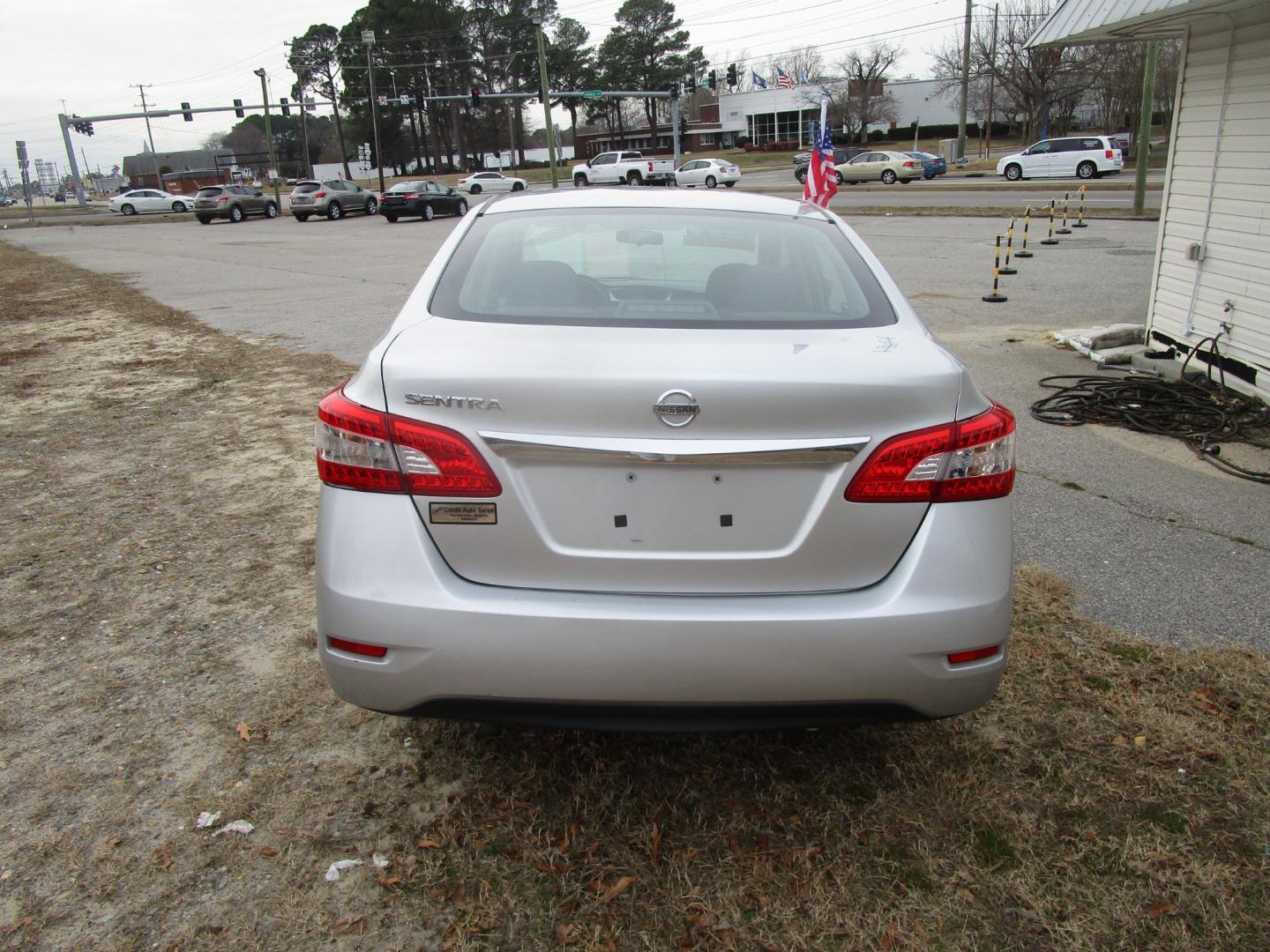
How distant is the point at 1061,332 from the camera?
9.88 metres

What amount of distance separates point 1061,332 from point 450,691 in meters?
9.19

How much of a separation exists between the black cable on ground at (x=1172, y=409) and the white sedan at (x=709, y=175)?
3961 cm

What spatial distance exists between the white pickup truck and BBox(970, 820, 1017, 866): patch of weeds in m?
44.7

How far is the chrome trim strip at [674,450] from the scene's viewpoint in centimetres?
224

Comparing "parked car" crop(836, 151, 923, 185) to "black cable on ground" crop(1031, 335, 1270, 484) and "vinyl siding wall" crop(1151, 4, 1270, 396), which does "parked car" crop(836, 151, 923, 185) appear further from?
"black cable on ground" crop(1031, 335, 1270, 484)

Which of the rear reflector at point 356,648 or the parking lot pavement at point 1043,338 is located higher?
the rear reflector at point 356,648

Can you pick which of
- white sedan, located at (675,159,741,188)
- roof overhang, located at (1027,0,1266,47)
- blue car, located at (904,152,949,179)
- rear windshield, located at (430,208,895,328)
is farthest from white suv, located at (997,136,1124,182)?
rear windshield, located at (430,208,895,328)

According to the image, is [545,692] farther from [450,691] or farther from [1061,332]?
[1061,332]

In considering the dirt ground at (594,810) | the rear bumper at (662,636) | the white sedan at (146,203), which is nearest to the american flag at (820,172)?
the dirt ground at (594,810)

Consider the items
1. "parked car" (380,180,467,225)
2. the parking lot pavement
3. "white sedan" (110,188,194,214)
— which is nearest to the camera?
the parking lot pavement

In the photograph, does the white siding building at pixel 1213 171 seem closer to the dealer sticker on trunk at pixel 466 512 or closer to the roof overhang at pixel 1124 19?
the roof overhang at pixel 1124 19

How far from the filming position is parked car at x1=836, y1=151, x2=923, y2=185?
43438 millimetres

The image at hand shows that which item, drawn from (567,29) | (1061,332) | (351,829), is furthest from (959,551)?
(567,29)

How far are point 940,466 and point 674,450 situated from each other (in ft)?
2.18
